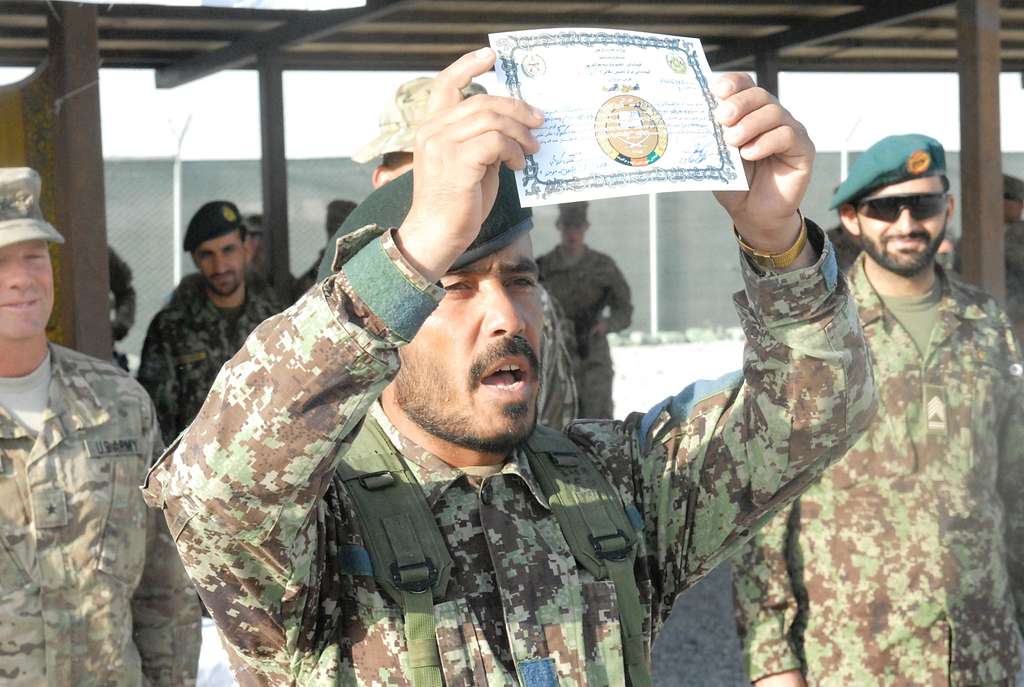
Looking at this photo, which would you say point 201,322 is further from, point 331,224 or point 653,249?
point 653,249

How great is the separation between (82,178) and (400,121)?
1.07 m

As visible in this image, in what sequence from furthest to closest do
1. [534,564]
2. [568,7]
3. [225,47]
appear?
[225,47], [568,7], [534,564]

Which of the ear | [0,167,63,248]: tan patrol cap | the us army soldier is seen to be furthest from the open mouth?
the ear

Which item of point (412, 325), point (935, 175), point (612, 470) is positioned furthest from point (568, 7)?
point (412, 325)

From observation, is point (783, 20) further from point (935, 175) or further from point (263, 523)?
point (263, 523)

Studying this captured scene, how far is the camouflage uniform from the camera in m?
7.93

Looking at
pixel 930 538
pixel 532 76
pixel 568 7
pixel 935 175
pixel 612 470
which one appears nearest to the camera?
pixel 532 76

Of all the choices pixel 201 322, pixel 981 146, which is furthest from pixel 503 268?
pixel 201 322

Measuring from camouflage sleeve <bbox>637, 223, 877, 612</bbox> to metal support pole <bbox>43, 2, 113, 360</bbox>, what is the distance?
2.88 m

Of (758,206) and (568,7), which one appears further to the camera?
(568,7)

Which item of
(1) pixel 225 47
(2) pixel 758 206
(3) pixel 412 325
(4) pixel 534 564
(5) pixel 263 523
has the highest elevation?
(1) pixel 225 47

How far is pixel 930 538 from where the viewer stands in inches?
149

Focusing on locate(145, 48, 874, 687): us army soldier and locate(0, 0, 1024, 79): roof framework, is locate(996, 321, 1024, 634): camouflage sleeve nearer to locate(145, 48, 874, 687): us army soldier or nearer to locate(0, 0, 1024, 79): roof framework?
locate(145, 48, 874, 687): us army soldier

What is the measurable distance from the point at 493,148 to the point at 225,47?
6025 millimetres
